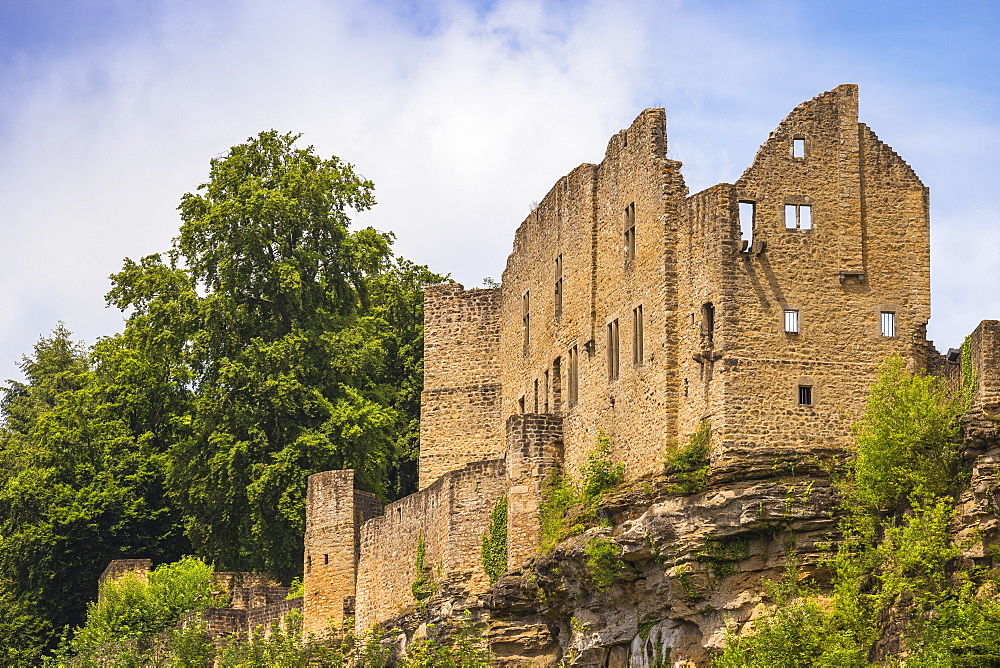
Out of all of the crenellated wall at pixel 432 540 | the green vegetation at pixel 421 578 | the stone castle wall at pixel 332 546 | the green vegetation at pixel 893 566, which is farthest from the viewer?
the stone castle wall at pixel 332 546

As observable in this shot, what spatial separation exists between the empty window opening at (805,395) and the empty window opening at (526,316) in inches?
471

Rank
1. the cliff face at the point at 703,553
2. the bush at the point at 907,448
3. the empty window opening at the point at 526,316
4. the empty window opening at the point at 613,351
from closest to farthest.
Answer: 1. the cliff face at the point at 703,553
2. the bush at the point at 907,448
3. the empty window opening at the point at 613,351
4. the empty window opening at the point at 526,316

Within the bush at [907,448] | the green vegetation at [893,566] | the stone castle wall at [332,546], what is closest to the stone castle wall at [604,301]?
the stone castle wall at [332,546]

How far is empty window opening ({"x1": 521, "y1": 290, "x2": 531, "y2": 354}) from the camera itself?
5228cm

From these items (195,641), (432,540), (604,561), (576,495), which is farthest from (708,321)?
(195,641)

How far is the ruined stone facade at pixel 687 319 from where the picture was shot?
41.4 metres

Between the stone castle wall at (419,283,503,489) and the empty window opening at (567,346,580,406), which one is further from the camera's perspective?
the stone castle wall at (419,283,503,489)

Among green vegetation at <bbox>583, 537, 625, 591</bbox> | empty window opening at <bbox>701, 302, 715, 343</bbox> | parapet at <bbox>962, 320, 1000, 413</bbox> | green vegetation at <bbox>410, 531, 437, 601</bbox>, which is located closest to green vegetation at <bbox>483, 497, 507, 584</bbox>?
green vegetation at <bbox>410, 531, 437, 601</bbox>

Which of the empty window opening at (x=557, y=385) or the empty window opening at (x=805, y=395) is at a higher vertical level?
the empty window opening at (x=557, y=385)

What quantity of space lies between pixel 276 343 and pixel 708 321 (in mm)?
21680

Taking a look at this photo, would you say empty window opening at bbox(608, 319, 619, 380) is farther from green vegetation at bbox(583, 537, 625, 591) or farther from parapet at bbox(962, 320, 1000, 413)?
parapet at bbox(962, 320, 1000, 413)

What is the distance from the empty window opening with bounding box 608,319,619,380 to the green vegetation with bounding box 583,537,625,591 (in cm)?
431

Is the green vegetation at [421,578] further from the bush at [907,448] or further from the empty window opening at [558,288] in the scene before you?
the bush at [907,448]

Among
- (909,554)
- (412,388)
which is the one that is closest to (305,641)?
(412,388)
